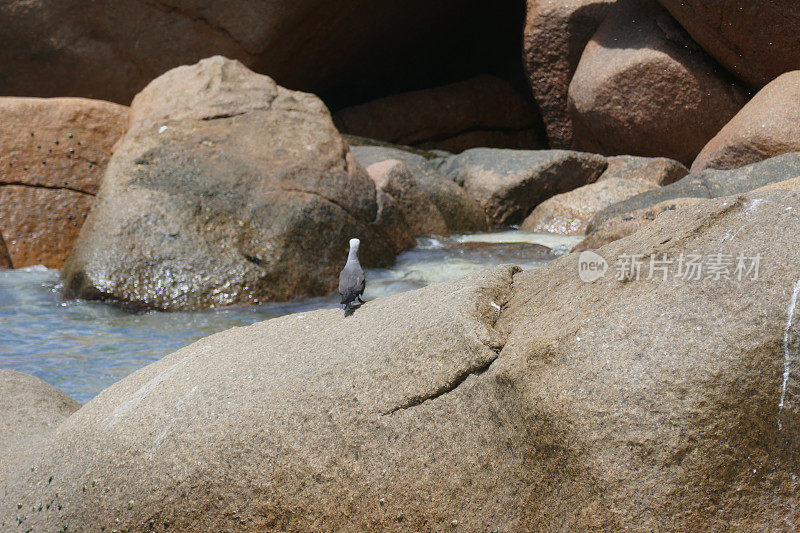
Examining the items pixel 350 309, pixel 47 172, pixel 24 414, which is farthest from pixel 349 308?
pixel 47 172

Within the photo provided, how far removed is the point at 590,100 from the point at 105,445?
8840 mm

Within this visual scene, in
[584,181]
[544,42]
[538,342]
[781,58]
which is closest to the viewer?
[538,342]

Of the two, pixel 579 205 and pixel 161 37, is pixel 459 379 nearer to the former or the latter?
pixel 579 205

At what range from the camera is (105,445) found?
2.80 metres

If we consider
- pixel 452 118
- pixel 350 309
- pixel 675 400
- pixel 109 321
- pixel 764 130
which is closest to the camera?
pixel 675 400

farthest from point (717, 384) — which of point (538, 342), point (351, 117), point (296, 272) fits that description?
point (351, 117)

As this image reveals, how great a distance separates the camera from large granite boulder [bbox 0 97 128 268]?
7.30 meters

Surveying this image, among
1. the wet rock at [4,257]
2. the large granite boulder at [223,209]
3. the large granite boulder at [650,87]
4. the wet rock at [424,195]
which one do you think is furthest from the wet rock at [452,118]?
the wet rock at [4,257]

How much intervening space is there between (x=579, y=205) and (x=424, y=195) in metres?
1.78

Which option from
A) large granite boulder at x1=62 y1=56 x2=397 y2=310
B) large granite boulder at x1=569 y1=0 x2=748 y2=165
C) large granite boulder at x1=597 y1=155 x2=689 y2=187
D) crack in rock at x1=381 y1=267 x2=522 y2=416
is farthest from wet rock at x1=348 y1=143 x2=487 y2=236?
crack in rock at x1=381 y1=267 x2=522 y2=416

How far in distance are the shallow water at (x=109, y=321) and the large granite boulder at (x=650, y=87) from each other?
10.7 ft

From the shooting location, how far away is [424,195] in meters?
8.72

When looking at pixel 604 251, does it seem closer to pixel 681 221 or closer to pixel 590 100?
pixel 681 221

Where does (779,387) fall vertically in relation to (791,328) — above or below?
below
